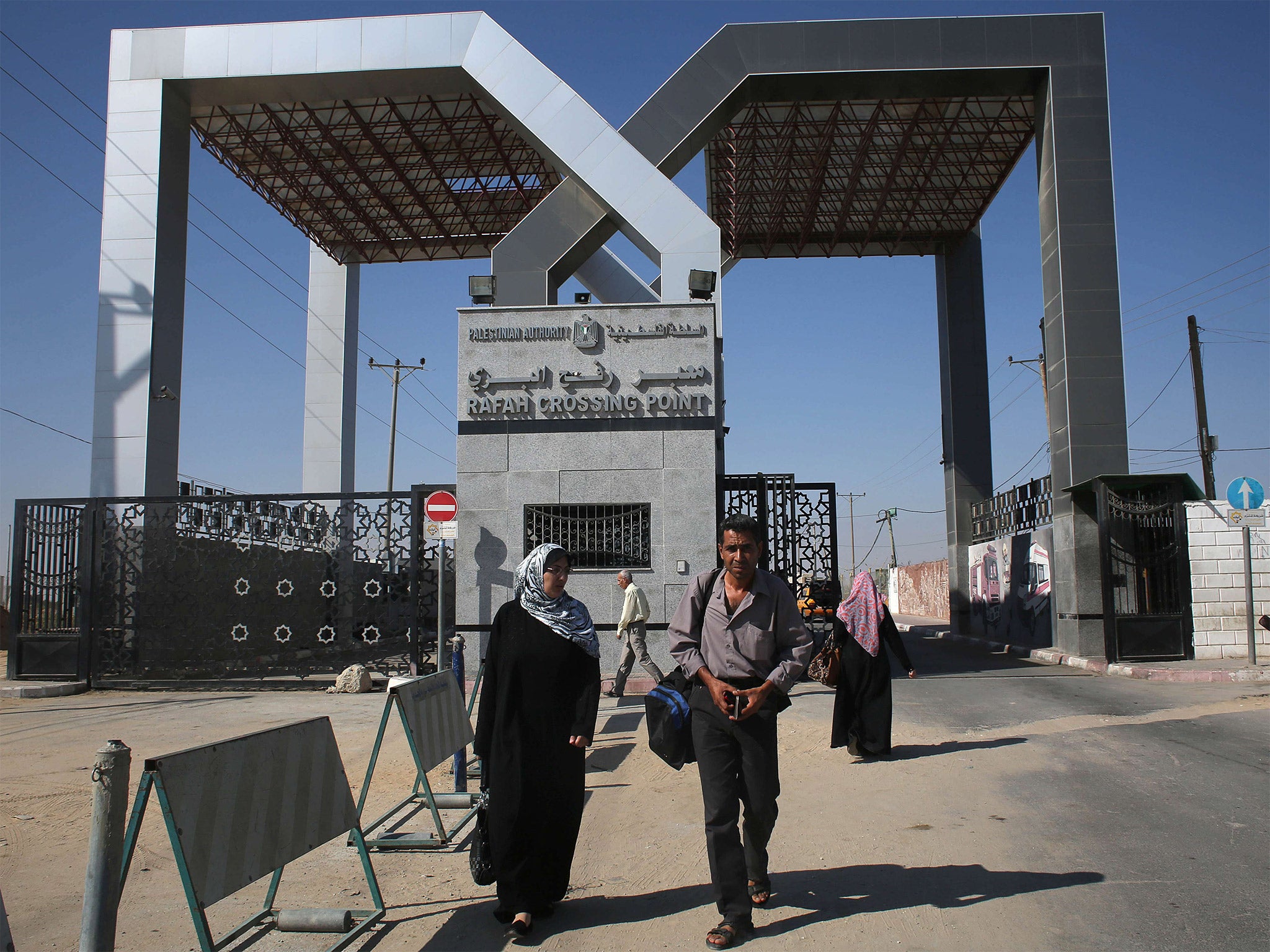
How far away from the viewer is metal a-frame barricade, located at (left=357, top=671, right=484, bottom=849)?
17.4 ft

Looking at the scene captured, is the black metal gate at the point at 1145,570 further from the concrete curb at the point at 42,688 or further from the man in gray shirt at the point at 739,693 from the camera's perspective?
the concrete curb at the point at 42,688

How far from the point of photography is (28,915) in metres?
A: 4.46

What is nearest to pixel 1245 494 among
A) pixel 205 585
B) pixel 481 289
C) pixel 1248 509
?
pixel 1248 509

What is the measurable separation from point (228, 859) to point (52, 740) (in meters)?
7.41

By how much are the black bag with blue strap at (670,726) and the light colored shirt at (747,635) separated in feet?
0.45

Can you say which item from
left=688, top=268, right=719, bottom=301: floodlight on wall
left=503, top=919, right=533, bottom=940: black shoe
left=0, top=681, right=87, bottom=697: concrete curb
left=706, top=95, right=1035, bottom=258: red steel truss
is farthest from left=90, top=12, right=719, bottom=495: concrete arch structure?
left=503, top=919, right=533, bottom=940: black shoe

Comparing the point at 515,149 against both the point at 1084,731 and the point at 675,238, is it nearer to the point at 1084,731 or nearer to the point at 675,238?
the point at 675,238

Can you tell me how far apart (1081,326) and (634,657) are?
386 inches

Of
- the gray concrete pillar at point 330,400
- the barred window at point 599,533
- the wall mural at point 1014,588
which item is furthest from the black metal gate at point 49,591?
the wall mural at point 1014,588

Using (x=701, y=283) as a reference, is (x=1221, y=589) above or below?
below

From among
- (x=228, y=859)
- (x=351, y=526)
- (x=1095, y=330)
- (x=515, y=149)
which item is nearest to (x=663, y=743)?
(x=228, y=859)

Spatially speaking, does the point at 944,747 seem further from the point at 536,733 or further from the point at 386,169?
the point at 386,169

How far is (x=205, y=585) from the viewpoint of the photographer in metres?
14.1

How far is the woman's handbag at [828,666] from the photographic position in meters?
7.21
